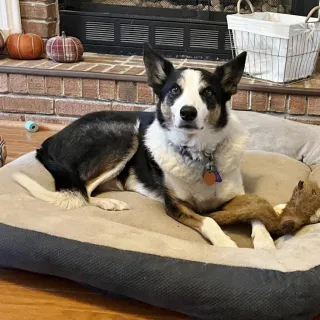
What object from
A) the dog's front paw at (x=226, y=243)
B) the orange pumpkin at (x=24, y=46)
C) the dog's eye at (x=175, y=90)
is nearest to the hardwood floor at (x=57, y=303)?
the dog's front paw at (x=226, y=243)

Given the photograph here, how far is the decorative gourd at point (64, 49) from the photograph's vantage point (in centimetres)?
332

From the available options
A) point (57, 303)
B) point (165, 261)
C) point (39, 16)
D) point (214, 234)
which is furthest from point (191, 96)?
point (39, 16)

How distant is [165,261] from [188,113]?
1.70 ft

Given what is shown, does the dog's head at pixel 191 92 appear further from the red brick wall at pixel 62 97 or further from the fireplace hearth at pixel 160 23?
the fireplace hearth at pixel 160 23

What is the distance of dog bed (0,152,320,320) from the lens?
4.63ft

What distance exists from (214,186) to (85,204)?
0.52 meters

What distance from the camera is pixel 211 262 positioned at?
1.52 m

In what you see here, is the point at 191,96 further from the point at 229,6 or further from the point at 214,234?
the point at 229,6

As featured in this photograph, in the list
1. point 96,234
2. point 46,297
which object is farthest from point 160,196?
point 46,297

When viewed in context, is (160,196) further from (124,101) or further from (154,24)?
(154,24)

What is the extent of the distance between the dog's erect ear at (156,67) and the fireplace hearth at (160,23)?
1.60 m

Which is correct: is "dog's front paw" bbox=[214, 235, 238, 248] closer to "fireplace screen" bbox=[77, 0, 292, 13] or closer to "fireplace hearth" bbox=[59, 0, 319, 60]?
"fireplace hearth" bbox=[59, 0, 319, 60]

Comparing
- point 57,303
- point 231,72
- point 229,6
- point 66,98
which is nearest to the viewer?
point 57,303

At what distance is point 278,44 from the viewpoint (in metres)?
2.93
